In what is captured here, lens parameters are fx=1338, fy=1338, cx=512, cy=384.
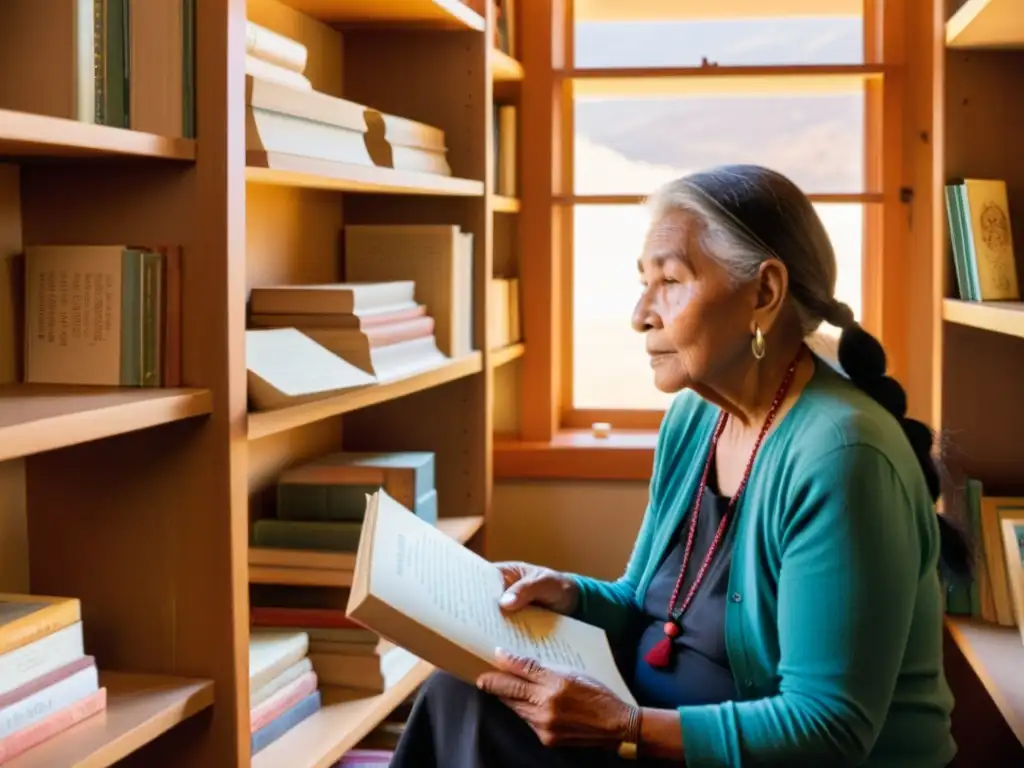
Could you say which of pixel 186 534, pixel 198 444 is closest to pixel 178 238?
pixel 198 444

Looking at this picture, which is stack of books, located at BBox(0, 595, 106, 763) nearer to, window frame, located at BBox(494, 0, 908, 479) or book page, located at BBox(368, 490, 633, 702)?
book page, located at BBox(368, 490, 633, 702)

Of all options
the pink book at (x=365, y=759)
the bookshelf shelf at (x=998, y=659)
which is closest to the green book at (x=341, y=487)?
the pink book at (x=365, y=759)

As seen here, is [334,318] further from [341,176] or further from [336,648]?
[336,648]

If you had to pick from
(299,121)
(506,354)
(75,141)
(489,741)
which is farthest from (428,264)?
(75,141)

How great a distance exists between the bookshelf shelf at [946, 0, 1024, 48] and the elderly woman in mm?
557

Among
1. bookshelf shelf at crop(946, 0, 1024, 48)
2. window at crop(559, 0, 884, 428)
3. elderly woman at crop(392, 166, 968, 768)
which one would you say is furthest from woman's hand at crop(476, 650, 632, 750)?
window at crop(559, 0, 884, 428)

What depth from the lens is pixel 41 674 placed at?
1.41 meters

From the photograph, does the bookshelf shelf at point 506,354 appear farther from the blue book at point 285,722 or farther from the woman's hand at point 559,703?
the woman's hand at point 559,703

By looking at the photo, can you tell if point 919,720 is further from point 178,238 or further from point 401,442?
point 401,442

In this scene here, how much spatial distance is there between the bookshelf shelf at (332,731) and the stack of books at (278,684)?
0.05 feet

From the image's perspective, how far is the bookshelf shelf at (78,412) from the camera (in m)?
1.24

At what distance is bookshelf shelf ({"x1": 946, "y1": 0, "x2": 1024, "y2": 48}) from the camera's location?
6.61 ft

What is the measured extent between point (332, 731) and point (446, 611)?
1.77 ft

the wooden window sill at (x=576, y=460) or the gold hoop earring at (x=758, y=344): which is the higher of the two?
the gold hoop earring at (x=758, y=344)
